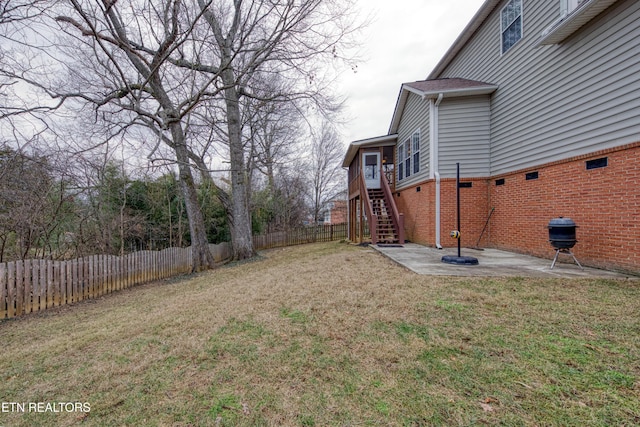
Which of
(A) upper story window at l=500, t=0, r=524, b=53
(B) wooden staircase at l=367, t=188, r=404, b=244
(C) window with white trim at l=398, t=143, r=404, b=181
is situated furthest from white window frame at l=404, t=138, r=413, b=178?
(A) upper story window at l=500, t=0, r=524, b=53

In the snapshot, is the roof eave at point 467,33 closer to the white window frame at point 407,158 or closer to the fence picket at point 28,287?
the white window frame at point 407,158

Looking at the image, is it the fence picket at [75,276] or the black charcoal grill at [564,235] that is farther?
the black charcoal grill at [564,235]

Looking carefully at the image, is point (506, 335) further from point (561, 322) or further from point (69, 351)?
point (69, 351)

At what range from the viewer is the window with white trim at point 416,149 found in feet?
32.7

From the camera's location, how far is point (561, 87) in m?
5.91

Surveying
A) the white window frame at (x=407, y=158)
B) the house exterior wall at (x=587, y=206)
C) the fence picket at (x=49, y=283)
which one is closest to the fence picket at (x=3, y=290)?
the fence picket at (x=49, y=283)

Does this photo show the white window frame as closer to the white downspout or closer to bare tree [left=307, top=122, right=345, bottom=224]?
the white downspout

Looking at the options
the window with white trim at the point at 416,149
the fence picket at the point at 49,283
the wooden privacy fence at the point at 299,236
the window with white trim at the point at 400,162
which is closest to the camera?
the fence picket at the point at 49,283

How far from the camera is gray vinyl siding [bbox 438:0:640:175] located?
469cm

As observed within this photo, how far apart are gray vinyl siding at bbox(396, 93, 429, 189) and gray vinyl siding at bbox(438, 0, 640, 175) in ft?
6.27

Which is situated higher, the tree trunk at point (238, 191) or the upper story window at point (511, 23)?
the upper story window at point (511, 23)

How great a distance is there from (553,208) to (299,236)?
47.8 ft

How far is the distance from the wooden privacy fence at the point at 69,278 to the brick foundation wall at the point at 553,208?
28.3 feet

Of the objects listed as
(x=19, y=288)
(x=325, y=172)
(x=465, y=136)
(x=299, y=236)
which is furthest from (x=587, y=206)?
(x=325, y=172)
